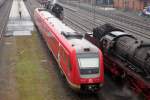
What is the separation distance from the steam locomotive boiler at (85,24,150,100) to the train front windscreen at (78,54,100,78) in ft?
5.61

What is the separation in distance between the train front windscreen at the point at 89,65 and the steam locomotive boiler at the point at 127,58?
1711 millimetres

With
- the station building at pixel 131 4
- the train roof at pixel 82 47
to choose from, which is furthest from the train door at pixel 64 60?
the station building at pixel 131 4

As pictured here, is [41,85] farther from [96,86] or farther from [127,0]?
[127,0]

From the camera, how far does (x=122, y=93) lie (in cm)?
1948

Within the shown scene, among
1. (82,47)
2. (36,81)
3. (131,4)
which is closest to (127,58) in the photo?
(82,47)

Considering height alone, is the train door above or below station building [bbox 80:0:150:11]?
above

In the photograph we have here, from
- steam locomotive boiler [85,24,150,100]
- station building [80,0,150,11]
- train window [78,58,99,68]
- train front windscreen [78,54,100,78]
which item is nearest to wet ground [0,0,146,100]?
steam locomotive boiler [85,24,150,100]

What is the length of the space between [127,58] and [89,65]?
2.33 meters

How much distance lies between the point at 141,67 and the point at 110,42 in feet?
13.9

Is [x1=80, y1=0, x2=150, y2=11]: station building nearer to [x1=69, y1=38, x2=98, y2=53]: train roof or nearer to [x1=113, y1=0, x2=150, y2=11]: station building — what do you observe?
[x1=113, y1=0, x2=150, y2=11]: station building

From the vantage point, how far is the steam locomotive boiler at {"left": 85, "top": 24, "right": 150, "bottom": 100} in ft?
55.4

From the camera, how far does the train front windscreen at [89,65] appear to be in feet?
58.7

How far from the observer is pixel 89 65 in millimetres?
18125

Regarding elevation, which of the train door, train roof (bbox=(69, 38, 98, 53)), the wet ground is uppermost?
train roof (bbox=(69, 38, 98, 53))
